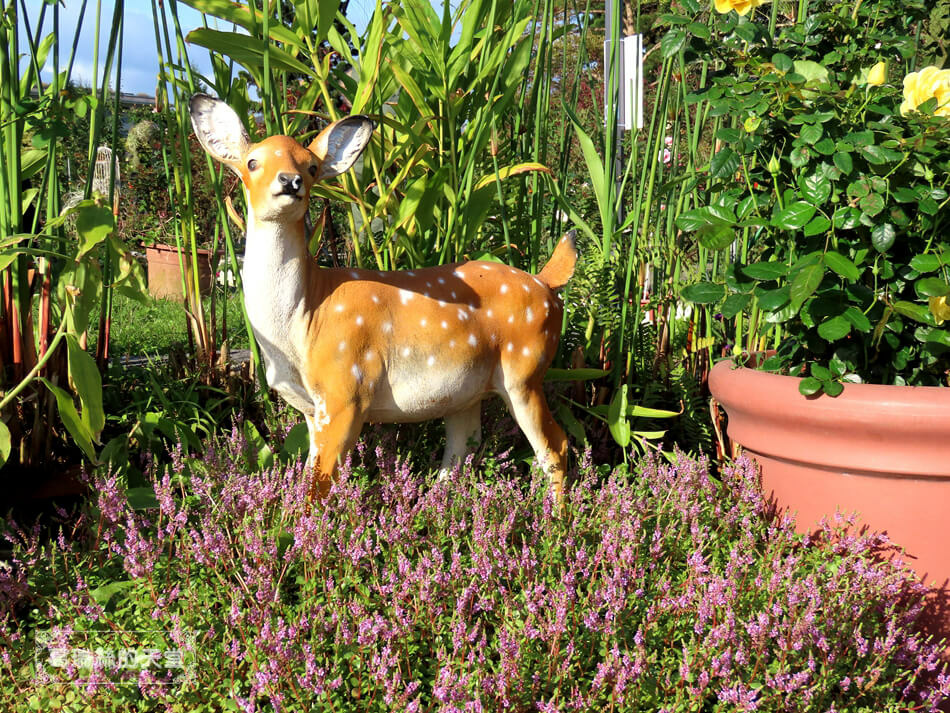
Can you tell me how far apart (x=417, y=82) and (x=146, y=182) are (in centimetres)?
659

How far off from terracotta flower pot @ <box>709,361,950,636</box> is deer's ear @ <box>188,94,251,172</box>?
45.2 inches

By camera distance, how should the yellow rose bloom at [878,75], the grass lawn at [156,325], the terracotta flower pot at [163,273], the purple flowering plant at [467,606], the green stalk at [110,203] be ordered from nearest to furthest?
1. the purple flowering plant at [467,606]
2. the yellow rose bloom at [878,75]
3. the green stalk at [110,203]
4. the grass lawn at [156,325]
5. the terracotta flower pot at [163,273]

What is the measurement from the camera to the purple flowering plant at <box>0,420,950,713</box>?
120 centimetres

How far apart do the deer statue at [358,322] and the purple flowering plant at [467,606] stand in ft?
0.49

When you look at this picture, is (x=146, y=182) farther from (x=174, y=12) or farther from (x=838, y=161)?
(x=838, y=161)

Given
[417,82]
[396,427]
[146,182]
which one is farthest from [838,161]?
[146,182]

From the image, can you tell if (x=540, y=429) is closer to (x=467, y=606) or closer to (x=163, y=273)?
(x=467, y=606)

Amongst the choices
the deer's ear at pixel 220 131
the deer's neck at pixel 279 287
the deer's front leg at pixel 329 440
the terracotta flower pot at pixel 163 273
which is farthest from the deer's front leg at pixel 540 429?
the terracotta flower pot at pixel 163 273

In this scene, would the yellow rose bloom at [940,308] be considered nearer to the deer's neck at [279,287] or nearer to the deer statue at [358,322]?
the deer statue at [358,322]

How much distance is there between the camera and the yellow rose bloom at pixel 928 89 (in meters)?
1.57

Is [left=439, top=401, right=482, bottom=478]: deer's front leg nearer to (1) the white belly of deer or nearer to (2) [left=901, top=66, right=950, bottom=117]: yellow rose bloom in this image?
(1) the white belly of deer

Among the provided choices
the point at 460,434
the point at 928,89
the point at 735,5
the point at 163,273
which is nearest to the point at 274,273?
the point at 460,434

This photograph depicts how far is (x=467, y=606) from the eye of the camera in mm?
1334

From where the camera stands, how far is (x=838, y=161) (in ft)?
5.15
